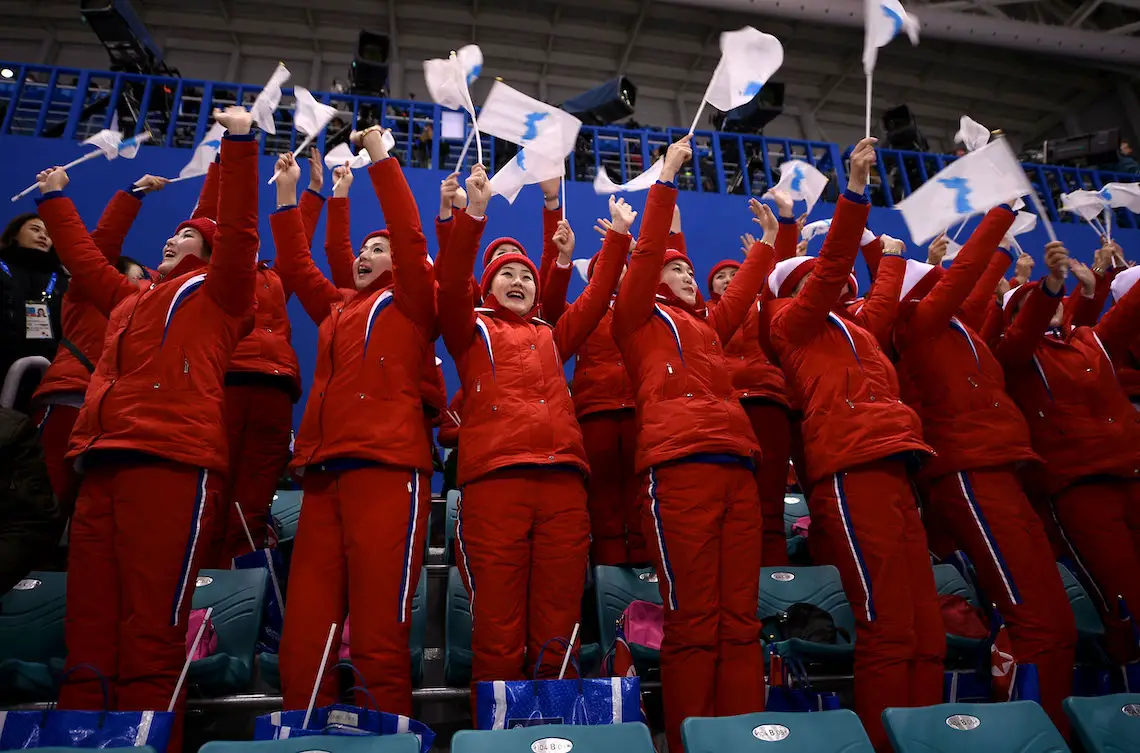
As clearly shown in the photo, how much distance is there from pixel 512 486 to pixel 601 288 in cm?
85

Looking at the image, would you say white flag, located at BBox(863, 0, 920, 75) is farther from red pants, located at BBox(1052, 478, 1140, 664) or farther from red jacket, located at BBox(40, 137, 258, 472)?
red jacket, located at BBox(40, 137, 258, 472)

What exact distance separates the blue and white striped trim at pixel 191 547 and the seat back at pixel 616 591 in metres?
1.28

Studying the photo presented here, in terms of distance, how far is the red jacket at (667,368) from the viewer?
7.25 ft

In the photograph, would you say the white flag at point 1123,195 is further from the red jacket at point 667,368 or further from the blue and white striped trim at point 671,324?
the blue and white striped trim at point 671,324

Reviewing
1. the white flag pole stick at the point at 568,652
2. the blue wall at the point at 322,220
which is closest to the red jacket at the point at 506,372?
the white flag pole stick at the point at 568,652

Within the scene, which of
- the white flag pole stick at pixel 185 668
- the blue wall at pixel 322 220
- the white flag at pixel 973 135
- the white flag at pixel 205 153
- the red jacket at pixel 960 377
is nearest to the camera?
the white flag pole stick at pixel 185 668

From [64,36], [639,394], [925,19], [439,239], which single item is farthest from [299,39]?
[639,394]

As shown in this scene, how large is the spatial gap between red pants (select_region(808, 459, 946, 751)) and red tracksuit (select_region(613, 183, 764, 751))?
288mm

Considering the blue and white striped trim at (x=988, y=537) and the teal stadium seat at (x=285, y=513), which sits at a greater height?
the teal stadium seat at (x=285, y=513)

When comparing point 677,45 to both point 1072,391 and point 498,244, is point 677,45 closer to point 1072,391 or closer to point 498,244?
point 498,244

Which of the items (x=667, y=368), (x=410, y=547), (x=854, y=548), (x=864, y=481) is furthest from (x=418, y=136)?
(x=854, y=548)

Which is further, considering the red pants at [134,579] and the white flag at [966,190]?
the white flag at [966,190]

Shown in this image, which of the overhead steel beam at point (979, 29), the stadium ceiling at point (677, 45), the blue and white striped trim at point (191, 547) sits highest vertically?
the stadium ceiling at point (677, 45)

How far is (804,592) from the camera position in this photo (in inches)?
104
